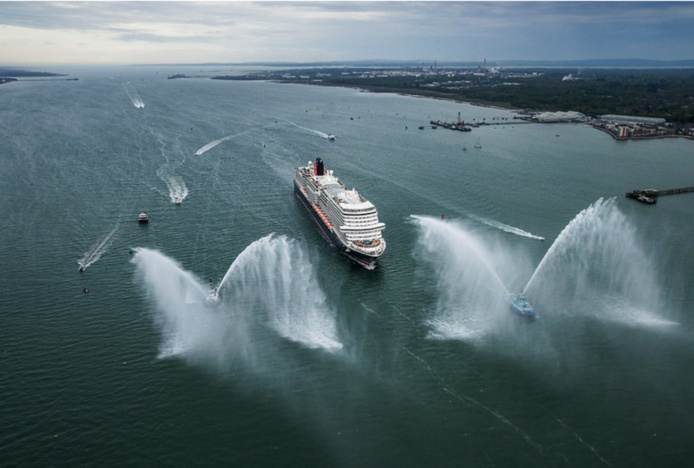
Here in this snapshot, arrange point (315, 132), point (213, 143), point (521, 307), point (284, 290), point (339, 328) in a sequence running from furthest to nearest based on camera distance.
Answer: point (315, 132), point (213, 143), point (284, 290), point (521, 307), point (339, 328)

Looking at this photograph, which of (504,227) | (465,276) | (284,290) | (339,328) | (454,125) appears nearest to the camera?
(339,328)

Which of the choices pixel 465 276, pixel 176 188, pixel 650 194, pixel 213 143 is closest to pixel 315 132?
pixel 213 143

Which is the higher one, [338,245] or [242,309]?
[338,245]

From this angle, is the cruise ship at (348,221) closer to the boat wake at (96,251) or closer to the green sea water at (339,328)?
the green sea water at (339,328)

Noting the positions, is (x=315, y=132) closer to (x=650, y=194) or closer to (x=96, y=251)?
(x=650, y=194)

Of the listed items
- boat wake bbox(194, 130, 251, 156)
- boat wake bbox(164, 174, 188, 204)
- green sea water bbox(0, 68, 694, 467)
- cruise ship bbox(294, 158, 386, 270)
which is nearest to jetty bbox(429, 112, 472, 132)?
boat wake bbox(194, 130, 251, 156)

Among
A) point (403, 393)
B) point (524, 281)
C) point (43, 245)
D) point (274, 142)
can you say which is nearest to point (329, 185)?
point (524, 281)

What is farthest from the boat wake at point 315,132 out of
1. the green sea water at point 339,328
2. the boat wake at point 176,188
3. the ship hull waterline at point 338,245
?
the ship hull waterline at point 338,245
